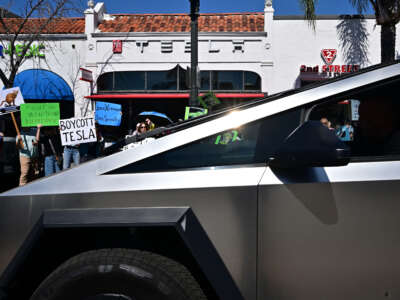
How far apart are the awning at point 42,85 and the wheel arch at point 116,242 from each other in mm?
13124

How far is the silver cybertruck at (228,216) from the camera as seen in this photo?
1.44m

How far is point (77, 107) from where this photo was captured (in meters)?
14.4

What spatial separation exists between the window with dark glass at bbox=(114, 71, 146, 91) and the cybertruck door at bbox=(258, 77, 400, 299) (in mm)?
13387

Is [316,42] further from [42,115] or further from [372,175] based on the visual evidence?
[372,175]

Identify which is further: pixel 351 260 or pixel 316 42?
pixel 316 42

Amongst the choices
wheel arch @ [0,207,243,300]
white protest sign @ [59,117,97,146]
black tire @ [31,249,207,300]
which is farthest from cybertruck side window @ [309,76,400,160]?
white protest sign @ [59,117,97,146]

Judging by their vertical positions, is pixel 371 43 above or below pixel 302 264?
above

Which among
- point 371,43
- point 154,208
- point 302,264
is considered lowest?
point 302,264

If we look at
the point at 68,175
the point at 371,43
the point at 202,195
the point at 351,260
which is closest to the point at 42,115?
the point at 68,175

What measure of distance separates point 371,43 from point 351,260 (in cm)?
1478

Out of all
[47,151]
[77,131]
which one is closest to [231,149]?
[77,131]

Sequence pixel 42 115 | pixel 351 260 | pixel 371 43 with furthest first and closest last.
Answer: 1. pixel 371 43
2. pixel 42 115
3. pixel 351 260

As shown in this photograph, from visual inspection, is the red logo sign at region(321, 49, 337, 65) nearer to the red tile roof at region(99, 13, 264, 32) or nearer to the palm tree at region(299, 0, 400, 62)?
the red tile roof at region(99, 13, 264, 32)

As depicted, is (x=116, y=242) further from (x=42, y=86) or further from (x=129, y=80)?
(x=42, y=86)
